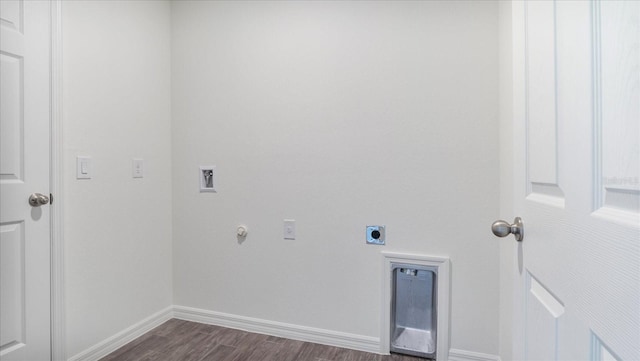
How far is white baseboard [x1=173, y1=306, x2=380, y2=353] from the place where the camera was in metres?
1.87

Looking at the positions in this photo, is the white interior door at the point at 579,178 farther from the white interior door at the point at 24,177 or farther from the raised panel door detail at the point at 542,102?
the white interior door at the point at 24,177

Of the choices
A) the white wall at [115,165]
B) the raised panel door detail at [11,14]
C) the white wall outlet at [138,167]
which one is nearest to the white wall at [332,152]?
the white wall at [115,165]

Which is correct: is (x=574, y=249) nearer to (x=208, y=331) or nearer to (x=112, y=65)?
(x=208, y=331)

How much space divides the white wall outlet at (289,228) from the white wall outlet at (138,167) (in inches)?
39.3

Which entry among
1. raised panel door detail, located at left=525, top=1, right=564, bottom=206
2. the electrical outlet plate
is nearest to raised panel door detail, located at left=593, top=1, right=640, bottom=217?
raised panel door detail, located at left=525, top=1, right=564, bottom=206

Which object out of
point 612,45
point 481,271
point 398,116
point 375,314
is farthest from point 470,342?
point 612,45

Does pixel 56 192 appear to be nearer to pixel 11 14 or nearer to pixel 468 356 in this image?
pixel 11 14

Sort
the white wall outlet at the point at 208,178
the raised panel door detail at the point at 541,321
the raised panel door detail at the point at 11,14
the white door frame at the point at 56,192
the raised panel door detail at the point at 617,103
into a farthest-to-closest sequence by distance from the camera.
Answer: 1. the white wall outlet at the point at 208,178
2. the white door frame at the point at 56,192
3. the raised panel door detail at the point at 11,14
4. the raised panel door detail at the point at 541,321
5. the raised panel door detail at the point at 617,103

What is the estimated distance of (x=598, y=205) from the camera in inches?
18.9

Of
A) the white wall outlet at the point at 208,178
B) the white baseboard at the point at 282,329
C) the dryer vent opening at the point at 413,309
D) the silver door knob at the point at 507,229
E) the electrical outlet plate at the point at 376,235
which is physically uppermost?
the white wall outlet at the point at 208,178

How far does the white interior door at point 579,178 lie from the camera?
41 centimetres

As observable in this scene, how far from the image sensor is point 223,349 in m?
1.87

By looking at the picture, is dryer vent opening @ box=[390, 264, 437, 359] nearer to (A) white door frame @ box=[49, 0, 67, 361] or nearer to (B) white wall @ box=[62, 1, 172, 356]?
(B) white wall @ box=[62, 1, 172, 356]

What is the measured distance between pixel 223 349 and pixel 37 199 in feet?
4.12
